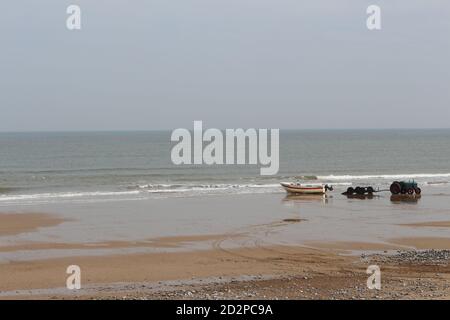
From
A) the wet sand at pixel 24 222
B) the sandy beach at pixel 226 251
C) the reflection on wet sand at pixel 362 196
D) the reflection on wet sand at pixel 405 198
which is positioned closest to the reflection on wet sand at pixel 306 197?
the reflection on wet sand at pixel 362 196

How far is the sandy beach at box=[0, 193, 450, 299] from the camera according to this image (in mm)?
14539

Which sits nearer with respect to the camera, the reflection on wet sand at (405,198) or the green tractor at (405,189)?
the reflection on wet sand at (405,198)

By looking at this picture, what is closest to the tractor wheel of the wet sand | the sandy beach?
the sandy beach

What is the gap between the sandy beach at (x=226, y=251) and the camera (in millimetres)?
14539

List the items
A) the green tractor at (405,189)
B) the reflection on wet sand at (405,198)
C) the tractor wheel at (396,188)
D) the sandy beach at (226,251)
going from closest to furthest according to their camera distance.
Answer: the sandy beach at (226,251), the reflection on wet sand at (405,198), the green tractor at (405,189), the tractor wheel at (396,188)

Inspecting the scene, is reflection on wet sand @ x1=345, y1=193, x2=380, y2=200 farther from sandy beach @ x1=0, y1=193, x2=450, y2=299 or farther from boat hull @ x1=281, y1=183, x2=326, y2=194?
sandy beach @ x1=0, y1=193, x2=450, y2=299

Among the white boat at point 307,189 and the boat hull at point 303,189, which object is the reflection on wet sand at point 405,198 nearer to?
the white boat at point 307,189

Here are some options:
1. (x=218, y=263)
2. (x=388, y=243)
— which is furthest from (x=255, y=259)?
(x=388, y=243)

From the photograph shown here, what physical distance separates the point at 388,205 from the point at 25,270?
22400 mm

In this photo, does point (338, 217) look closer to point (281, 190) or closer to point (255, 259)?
point (255, 259)

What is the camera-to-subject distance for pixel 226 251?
20.5 metres

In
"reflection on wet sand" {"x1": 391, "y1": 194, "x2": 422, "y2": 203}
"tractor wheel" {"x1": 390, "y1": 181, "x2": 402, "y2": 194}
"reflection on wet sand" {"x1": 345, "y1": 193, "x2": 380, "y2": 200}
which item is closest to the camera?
"reflection on wet sand" {"x1": 391, "y1": 194, "x2": 422, "y2": 203}

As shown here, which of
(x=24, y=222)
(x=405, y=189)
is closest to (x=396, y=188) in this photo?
(x=405, y=189)
